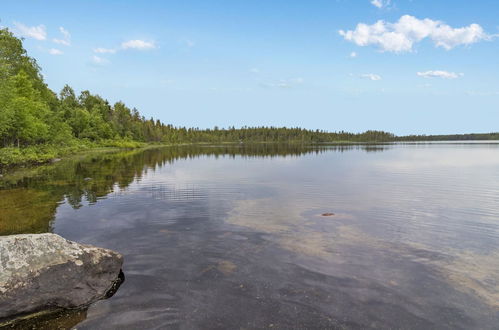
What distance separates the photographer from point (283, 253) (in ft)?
43.8

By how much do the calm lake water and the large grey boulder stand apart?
71 centimetres

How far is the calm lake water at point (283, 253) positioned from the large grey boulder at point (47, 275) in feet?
2.33

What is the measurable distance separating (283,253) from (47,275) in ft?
28.6

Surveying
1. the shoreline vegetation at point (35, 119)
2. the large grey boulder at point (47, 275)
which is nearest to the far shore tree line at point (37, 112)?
the shoreline vegetation at point (35, 119)

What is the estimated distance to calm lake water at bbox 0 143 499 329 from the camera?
885 centimetres

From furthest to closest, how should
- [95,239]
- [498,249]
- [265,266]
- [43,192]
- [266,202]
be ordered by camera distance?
[43,192]
[266,202]
[95,239]
[498,249]
[265,266]

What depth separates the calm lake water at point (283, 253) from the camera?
8.85 meters

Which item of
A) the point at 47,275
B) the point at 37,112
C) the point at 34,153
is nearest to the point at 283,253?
the point at 47,275

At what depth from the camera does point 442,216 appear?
19.6m

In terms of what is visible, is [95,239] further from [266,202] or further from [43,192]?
[43,192]

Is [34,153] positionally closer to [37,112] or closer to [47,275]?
[37,112]

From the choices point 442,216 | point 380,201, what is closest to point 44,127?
point 380,201

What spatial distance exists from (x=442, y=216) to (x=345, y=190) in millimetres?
10420

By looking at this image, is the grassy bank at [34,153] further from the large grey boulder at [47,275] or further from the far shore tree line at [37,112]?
the large grey boulder at [47,275]
